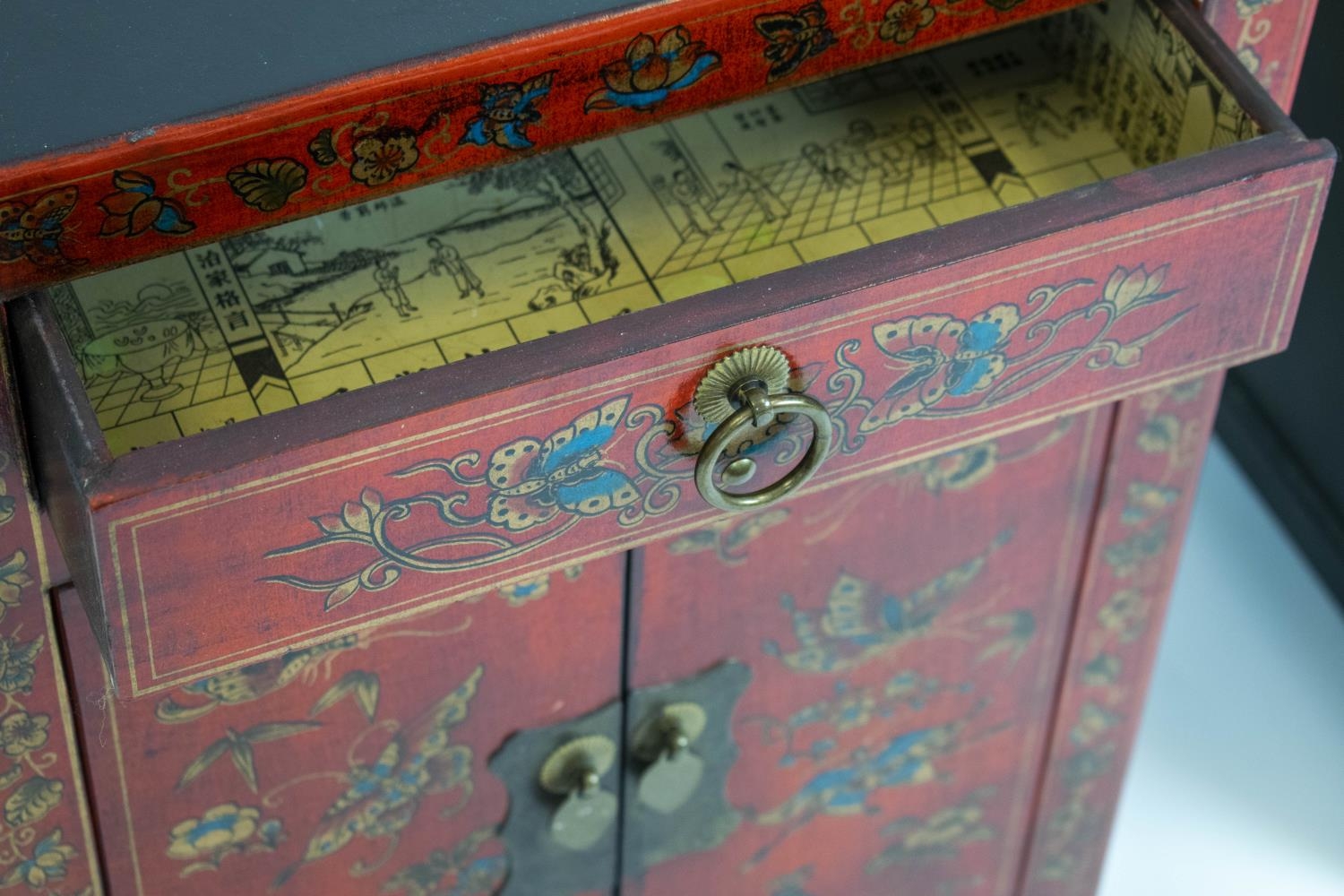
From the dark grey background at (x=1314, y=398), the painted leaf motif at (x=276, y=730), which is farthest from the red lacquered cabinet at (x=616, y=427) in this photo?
the dark grey background at (x=1314, y=398)

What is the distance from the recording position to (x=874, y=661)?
1.18 metres

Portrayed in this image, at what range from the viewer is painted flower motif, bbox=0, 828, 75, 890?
38.8 inches

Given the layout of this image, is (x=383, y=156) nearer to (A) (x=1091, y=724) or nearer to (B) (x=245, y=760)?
(B) (x=245, y=760)

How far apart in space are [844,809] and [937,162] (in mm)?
416

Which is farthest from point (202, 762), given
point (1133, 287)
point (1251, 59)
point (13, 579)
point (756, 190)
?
point (1251, 59)

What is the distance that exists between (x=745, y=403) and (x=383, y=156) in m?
0.17

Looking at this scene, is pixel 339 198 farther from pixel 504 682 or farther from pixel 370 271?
pixel 504 682

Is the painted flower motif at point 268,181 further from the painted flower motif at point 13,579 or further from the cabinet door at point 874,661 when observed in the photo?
the cabinet door at point 874,661

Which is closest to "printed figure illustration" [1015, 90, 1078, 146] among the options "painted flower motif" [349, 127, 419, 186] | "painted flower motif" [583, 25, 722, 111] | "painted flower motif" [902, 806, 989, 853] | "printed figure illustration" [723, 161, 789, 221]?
"printed figure illustration" [723, 161, 789, 221]

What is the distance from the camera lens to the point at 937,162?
1033 mm

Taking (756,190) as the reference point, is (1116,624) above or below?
below

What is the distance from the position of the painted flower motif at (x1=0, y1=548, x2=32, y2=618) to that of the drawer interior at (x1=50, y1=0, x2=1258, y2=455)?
62 mm

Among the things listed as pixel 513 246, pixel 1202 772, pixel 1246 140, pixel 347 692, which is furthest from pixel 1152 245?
pixel 1202 772

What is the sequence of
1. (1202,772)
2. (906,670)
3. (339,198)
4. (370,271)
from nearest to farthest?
(339,198)
(370,271)
(906,670)
(1202,772)
